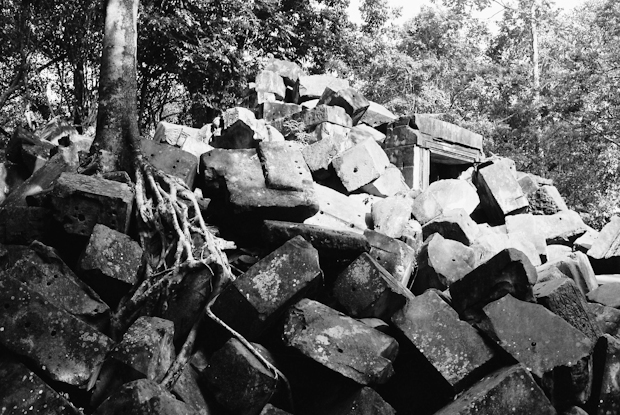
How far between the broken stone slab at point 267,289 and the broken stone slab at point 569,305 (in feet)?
4.57

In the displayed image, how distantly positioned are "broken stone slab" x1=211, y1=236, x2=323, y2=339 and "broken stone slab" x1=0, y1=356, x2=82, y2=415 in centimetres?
A: 89

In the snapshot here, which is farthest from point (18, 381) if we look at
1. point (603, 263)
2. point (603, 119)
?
point (603, 119)

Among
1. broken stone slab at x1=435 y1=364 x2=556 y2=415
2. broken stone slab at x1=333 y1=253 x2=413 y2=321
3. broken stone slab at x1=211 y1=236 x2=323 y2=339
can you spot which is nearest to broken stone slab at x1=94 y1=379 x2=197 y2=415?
broken stone slab at x1=211 y1=236 x2=323 y2=339

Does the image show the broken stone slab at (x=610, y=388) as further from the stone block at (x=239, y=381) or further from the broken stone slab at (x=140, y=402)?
the broken stone slab at (x=140, y=402)

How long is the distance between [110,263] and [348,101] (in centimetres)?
539

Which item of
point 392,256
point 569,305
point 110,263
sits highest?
point 110,263

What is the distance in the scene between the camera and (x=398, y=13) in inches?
715

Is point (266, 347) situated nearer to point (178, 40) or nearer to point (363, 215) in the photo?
point (363, 215)

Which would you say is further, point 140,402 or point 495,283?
point 495,283

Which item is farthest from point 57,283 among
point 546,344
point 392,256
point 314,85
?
point 314,85

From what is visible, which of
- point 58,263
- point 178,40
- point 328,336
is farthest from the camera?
point 178,40

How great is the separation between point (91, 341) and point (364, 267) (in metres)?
1.54

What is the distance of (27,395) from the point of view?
2.48 metres

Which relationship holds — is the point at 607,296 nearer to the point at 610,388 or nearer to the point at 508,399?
the point at 610,388
